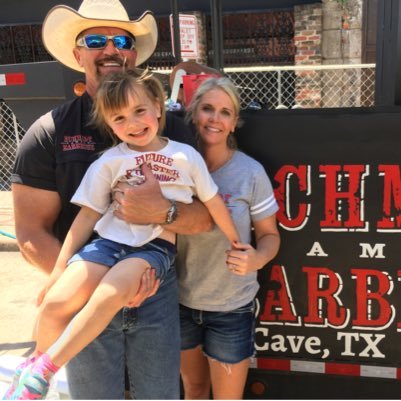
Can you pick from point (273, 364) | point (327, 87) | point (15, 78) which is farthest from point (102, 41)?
point (327, 87)

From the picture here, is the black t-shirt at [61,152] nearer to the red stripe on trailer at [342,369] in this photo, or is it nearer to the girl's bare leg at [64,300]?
the girl's bare leg at [64,300]

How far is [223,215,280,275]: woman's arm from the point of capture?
5.98 ft

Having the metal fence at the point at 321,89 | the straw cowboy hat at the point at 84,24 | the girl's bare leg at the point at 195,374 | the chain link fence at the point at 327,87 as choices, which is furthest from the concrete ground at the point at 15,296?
the chain link fence at the point at 327,87

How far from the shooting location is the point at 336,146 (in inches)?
78.7

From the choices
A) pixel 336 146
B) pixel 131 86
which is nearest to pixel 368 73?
pixel 336 146

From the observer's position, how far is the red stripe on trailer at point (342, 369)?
218cm

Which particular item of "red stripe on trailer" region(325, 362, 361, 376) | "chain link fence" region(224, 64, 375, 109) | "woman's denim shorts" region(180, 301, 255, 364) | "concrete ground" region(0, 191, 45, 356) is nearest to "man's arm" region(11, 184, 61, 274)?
"woman's denim shorts" region(180, 301, 255, 364)

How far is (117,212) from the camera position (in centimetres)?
174

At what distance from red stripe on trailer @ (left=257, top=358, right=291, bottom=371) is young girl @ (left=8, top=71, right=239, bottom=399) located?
0.73m

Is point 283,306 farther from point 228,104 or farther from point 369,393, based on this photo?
point 228,104

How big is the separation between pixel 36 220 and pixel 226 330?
86 cm

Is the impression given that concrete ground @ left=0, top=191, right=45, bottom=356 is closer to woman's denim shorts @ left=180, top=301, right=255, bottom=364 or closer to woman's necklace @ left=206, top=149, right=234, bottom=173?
woman's denim shorts @ left=180, top=301, right=255, bottom=364

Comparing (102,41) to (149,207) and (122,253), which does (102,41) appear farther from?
(122,253)

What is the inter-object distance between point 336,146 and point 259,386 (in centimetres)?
118
